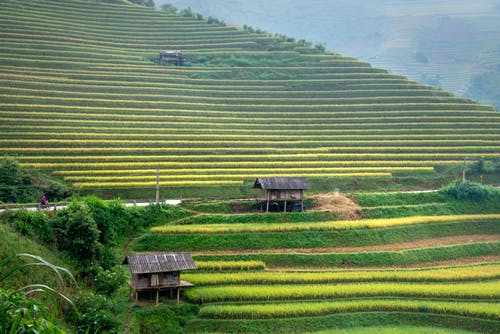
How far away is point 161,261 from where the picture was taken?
1069 inches

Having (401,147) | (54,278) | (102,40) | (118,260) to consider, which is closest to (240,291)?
(118,260)

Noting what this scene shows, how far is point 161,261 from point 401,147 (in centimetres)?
3937

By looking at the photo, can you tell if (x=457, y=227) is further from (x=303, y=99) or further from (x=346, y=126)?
(x=303, y=99)

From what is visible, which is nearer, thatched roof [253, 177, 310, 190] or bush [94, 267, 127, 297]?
bush [94, 267, 127, 297]

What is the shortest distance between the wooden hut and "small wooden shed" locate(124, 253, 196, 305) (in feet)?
42.9

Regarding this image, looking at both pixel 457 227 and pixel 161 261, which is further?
pixel 457 227

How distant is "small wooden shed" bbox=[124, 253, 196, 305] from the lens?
87.0 ft

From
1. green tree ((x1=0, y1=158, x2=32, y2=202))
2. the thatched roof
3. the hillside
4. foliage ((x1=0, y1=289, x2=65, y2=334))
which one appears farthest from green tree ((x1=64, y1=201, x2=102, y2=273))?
foliage ((x1=0, y1=289, x2=65, y2=334))

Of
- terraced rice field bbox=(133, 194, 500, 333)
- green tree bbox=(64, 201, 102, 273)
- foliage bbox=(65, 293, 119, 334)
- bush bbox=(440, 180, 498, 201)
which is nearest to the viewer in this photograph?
foliage bbox=(65, 293, 119, 334)

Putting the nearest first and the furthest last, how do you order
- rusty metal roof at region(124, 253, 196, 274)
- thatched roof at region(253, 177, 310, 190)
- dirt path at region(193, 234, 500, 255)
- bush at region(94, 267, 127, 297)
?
bush at region(94, 267, 127, 297), rusty metal roof at region(124, 253, 196, 274), dirt path at region(193, 234, 500, 255), thatched roof at region(253, 177, 310, 190)

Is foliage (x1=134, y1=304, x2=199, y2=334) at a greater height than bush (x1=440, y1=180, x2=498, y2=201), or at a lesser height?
lesser

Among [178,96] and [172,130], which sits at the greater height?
[178,96]

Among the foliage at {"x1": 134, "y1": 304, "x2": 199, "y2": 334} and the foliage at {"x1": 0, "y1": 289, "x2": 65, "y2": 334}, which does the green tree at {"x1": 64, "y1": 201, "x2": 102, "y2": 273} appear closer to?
the foliage at {"x1": 134, "y1": 304, "x2": 199, "y2": 334}

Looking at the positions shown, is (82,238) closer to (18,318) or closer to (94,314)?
(94,314)
